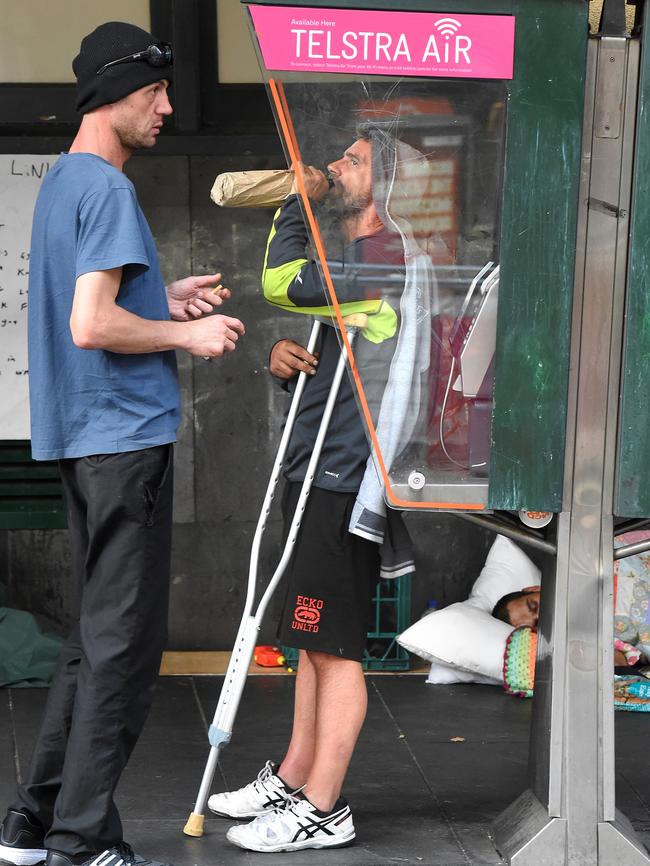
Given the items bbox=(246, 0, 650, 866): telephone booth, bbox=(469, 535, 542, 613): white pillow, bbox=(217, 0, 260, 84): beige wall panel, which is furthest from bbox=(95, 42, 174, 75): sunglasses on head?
bbox=(469, 535, 542, 613): white pillow

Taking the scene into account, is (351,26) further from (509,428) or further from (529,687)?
(529,687)

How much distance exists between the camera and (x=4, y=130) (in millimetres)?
6023

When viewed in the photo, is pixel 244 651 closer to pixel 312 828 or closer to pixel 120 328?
pixel 312 828

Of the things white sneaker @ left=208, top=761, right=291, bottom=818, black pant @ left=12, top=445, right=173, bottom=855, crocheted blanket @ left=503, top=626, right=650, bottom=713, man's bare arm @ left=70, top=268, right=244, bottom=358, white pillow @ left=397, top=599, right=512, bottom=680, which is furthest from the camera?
white pillow @ left=397, top=599, right=512, bottom=680

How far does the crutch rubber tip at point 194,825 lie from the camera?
4062mm

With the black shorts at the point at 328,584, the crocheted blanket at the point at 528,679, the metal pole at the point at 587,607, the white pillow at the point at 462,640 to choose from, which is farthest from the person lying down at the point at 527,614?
the black shorts at the point at 328,584

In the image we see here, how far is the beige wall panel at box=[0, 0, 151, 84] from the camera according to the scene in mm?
6012

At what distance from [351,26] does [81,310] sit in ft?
3.39

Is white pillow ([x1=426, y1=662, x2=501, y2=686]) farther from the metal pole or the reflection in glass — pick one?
the reflection in glass

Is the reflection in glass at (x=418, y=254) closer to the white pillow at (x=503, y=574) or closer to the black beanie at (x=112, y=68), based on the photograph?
the black beanie at (x=112, y=68)

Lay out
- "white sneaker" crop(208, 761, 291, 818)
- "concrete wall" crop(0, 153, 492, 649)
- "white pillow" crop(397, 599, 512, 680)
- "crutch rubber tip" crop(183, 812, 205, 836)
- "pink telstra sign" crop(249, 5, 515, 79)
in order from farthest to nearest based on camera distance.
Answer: "concrete wall" crop(0, 153, 492, 649)
"white pillow" crop(397, 599, 512, 680)
"white sneaker" crop(208, 761, 291, 818)
"crutch rubber tip" crop(183, 812, 205, 836)
"pink telstra sign" crop(249, 5, 515, 79)

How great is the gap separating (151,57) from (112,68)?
0.11m

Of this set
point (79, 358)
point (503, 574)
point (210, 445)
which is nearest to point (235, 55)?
point (210, 445)

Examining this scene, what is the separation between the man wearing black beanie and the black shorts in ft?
1.42
